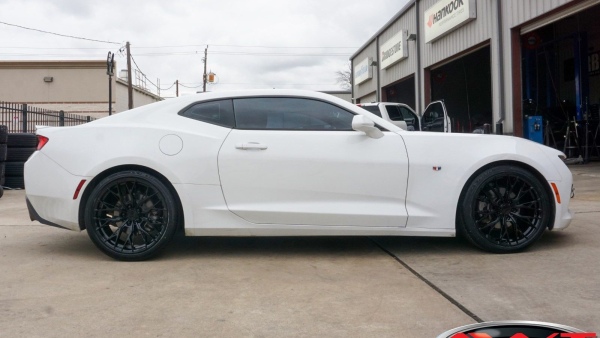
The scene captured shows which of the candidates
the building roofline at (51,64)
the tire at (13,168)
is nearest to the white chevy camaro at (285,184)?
the tire at (13,168)

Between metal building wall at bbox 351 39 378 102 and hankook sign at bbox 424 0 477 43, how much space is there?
7.85m

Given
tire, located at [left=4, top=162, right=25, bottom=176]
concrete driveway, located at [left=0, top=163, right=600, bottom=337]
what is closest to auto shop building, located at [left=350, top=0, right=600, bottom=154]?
concrete driveway, located at [left=0, top=163, right=600, bottom=337]

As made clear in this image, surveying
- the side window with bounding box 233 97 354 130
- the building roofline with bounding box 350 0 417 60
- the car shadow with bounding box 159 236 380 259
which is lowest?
the car shadow with bounding box 159 236 380 259

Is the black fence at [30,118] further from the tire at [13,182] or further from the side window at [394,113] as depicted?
the side window at [394,113]

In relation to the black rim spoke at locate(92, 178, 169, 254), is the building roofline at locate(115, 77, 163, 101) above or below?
above

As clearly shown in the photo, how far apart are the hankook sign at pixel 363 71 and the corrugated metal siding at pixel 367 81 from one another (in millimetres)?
203

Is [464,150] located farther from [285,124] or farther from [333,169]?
[285,124]

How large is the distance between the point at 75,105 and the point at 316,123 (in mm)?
35721

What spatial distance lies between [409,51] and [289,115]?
15.9 metres

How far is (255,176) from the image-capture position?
437cm

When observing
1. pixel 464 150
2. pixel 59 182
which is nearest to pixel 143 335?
pixel 59 182

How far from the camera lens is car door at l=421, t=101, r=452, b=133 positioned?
12.5 meters

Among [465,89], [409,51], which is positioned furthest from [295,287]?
[465,89]

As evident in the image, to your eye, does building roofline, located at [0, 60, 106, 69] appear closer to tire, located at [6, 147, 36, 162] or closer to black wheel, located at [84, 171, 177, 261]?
tire, located at [6, 147, 36, 162]
